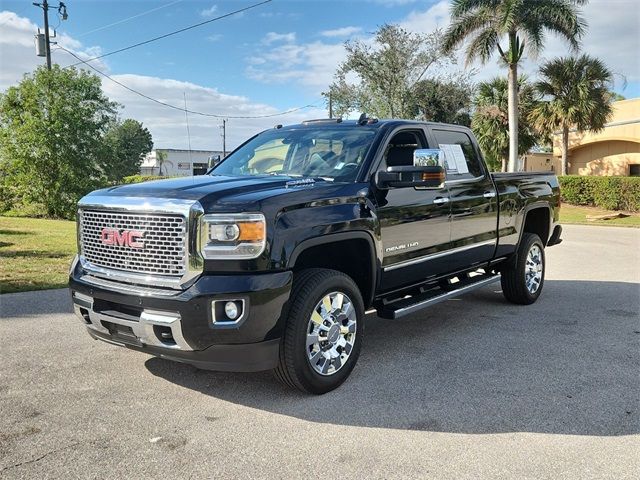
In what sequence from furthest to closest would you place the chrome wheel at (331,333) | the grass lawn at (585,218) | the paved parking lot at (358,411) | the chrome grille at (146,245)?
1. the grass lawn at (585,218)
2. the chrome wheel at (331,333)
3. the chrome grille at (146,245)
4. the paved parking lot at (358,411)

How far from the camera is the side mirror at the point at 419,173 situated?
4480 mm

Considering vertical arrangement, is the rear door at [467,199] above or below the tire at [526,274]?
above

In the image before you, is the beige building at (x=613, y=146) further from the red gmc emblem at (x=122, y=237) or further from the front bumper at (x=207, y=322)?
the red gmc emblem at (x=122, y=237)

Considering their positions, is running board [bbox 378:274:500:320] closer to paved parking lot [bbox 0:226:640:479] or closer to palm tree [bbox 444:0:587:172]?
paved parking lot [bbox 0:226:640:479]

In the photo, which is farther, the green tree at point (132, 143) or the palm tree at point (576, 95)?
the green tree at point (132, 143)

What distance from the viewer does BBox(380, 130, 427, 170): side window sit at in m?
5.12

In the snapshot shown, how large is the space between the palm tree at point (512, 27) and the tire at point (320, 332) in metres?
21.6

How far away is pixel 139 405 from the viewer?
396cm

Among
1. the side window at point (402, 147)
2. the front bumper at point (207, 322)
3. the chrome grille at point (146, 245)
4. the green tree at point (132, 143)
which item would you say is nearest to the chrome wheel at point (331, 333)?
Result: the front bumper at point (207, 322)

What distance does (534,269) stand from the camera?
721 cm

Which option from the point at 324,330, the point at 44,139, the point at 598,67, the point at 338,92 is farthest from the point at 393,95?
the point at 324,330

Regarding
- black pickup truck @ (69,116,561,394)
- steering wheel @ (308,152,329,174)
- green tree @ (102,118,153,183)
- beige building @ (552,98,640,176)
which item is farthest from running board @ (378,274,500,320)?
green tree @ (102,118,153,183)

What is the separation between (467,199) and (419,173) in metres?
1.44

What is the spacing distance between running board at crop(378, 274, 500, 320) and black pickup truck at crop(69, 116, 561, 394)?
0.02 metres
